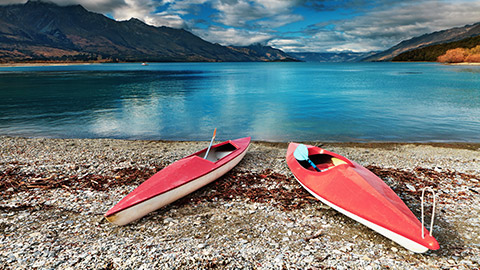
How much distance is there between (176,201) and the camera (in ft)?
29.1

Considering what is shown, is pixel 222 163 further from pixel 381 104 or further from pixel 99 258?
pixel 381 104

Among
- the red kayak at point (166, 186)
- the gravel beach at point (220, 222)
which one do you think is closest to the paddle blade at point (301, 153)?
the gravel beach at point (220, 222)

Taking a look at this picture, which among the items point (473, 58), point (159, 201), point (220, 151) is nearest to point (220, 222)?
point (159, 201)

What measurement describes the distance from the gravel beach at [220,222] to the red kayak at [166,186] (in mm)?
367

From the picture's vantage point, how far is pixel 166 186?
8133mm

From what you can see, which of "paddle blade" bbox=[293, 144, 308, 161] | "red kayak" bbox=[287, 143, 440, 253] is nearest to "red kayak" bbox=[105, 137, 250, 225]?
"paddle blade" bbox=[293, 144, 308, 161]

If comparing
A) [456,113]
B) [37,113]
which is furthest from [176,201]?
[456,113]

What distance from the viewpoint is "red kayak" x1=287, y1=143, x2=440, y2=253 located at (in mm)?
6031

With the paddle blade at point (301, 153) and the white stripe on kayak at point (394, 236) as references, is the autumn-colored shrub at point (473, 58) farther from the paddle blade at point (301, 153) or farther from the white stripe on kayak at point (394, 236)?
the white stripe on kayak at point (394, 236)

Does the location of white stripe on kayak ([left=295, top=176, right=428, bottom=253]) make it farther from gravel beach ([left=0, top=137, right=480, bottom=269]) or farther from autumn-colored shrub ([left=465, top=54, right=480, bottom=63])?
autumn-colored shrub ([left=465, top=54, right=480, bottom=63])

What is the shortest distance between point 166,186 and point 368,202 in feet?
19.4

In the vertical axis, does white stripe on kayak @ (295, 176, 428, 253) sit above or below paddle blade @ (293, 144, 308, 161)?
below

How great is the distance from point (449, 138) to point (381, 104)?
57.4ft

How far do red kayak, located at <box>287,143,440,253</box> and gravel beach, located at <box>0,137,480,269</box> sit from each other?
467mm
